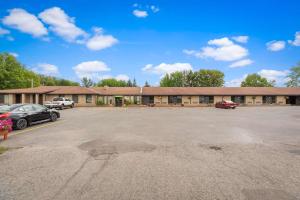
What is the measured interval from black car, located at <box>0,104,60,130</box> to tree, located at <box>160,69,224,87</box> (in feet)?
230

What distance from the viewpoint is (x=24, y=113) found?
11258mm

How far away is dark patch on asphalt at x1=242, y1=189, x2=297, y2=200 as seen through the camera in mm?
3383

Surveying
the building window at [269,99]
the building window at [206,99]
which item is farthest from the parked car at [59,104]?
the building window at [269,99]

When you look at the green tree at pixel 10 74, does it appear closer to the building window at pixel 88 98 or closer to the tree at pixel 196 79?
the building window at pixel 88 98

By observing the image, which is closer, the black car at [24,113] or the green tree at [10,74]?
the black car at [24,113]

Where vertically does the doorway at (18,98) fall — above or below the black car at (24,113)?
above

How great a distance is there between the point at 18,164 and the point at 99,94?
35941mm

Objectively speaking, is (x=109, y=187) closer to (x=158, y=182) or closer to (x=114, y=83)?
(x=158, y=182)

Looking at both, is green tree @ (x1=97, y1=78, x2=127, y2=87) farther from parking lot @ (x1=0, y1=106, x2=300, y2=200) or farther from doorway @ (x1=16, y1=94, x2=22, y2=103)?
parking lot @ (x1=0, y1=106, x2=300, y2=200)

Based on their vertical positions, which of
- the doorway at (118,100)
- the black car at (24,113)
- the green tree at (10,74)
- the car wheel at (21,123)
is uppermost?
the green tree at (10,74)

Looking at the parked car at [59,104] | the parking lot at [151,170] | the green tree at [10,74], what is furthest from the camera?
the green tree at [10,74]

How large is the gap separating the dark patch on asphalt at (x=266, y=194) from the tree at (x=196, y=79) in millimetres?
75711

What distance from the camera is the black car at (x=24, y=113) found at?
10586 mm

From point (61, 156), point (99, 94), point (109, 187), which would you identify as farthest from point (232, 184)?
point (99, 94)
